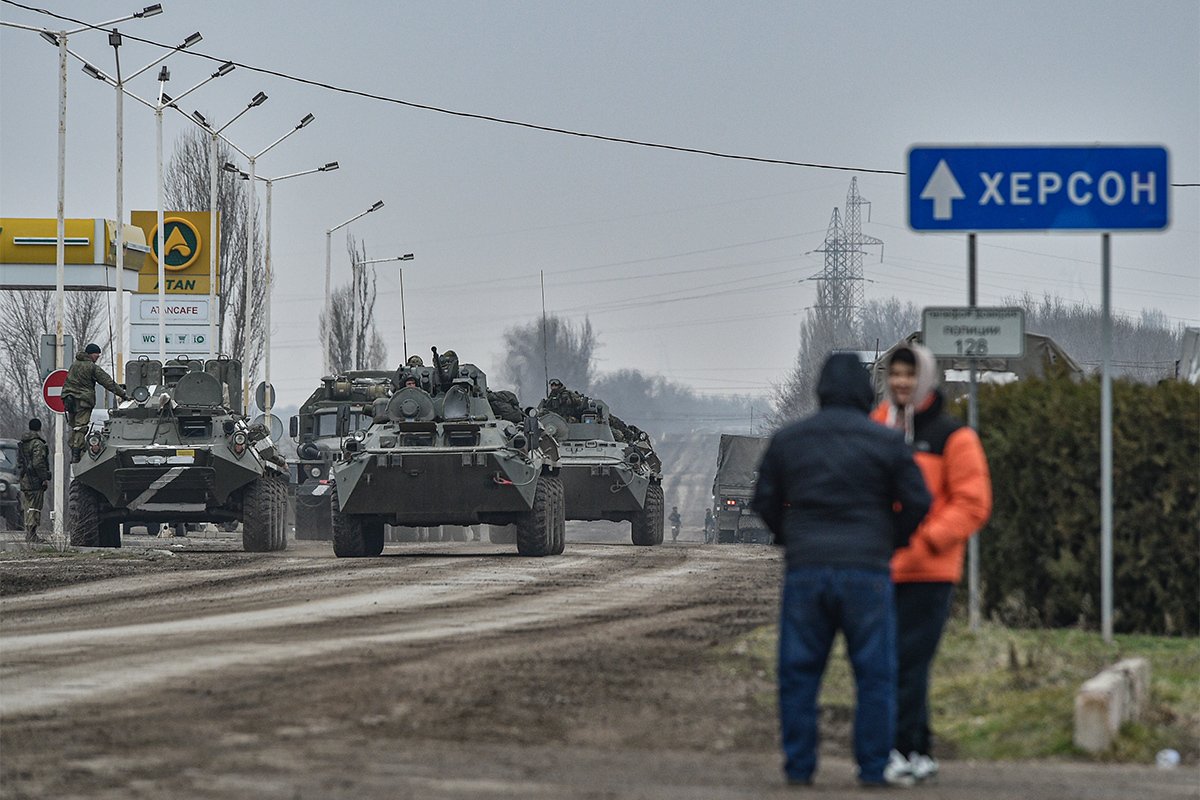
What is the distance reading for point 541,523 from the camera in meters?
26.0

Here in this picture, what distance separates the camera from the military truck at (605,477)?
3394 centimetres

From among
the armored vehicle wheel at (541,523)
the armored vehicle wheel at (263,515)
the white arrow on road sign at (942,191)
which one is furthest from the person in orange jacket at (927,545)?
the armored vehicle wheel at (263,515)

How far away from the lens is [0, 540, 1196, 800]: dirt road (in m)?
7.93

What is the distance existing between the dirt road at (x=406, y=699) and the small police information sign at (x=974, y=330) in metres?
2.17

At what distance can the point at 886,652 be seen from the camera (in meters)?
7.70

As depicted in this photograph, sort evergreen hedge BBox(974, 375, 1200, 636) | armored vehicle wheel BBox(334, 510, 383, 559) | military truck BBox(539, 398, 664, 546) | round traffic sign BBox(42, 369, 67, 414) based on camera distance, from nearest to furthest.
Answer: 1. evergreen hedge BBox(974, 375, 1200, 636)
2. armored vehicle wheel BBox(334, 510, 383, 559)
3. round traffic sign BBox(42, 369, 67, 414)
4. military truck BBox(539, 398, 664, 546)

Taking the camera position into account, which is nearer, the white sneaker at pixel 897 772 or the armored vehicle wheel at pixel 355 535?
the white sneaker at pixel 897 772

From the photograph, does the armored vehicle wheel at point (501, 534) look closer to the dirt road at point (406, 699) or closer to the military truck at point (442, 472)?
the military truck at point (442, 472)

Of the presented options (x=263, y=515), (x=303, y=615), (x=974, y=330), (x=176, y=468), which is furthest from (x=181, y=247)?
(x=974, y=330)

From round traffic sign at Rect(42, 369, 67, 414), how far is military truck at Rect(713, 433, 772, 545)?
85.8 feet

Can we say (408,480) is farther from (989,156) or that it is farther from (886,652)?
(886,652)

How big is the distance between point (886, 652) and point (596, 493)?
26329mm

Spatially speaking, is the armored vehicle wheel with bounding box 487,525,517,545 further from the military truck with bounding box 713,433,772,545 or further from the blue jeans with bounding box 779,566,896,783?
the blue jeans with bounding box 779,566,896,783

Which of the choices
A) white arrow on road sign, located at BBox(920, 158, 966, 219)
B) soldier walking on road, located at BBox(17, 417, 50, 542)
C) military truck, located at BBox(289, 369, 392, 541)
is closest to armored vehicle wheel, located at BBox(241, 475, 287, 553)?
soldier walking on road, located at BBox(17, 417, 50, 542)
